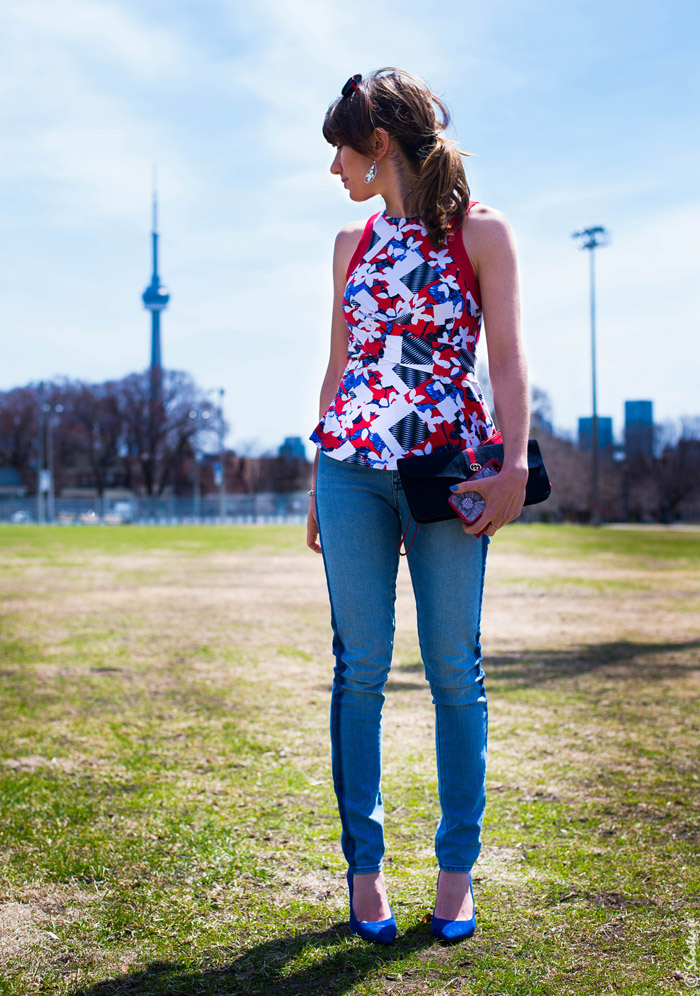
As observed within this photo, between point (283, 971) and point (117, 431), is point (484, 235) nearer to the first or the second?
point (283, 971)

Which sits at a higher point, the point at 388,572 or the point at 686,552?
the point at 388,572

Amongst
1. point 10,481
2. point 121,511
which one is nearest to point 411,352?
point 121,511

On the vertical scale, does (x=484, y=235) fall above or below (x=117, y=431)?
below

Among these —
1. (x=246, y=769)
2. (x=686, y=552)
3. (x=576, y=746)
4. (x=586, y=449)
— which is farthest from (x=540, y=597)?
(x=586, y=449)

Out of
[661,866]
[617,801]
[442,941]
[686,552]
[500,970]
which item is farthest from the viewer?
[686,552]

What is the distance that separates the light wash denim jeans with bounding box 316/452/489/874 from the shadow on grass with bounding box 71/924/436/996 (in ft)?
0.58

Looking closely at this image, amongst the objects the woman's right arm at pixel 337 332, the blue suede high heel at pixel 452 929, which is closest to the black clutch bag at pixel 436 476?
the woman's right arm at pixel 337 332

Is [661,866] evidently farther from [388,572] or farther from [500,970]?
[388,572]

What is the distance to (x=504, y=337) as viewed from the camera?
216 cm

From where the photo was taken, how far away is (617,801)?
3.16m

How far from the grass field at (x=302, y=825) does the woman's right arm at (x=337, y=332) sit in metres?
0.96

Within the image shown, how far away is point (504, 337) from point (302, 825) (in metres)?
1.70

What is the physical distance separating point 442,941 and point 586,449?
242 ft

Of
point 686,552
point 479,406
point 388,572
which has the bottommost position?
point 686,552
